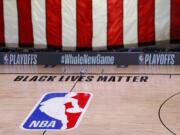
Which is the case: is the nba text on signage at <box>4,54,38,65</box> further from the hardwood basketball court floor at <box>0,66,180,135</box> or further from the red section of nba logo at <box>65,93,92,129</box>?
the red section of nba logo at <box>65,93,92,129</box>

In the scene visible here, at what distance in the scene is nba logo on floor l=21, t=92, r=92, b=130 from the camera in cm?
246

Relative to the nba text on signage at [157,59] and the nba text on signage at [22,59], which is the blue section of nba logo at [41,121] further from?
the nba text on signage at [157,59]

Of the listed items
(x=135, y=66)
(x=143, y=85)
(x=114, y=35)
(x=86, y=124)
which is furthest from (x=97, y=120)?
(x=114, y=35)

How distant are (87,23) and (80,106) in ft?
4.25

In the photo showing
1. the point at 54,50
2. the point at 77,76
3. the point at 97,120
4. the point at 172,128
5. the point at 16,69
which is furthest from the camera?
the point at 54,50

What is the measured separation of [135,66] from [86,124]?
133 centimetres

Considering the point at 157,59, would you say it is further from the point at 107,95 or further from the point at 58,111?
the point at 58,111

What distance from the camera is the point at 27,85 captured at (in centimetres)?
324

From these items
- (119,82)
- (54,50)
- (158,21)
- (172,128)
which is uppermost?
(158,21)

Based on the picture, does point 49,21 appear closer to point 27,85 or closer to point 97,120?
point 27,85

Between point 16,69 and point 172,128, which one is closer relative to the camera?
point 172,128

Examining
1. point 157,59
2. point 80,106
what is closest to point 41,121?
point 80,106

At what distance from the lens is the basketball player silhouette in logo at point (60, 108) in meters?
2.59

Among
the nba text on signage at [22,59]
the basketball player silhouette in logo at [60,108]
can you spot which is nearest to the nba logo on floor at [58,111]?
the basketball player silhouette in logo at [60,108]
